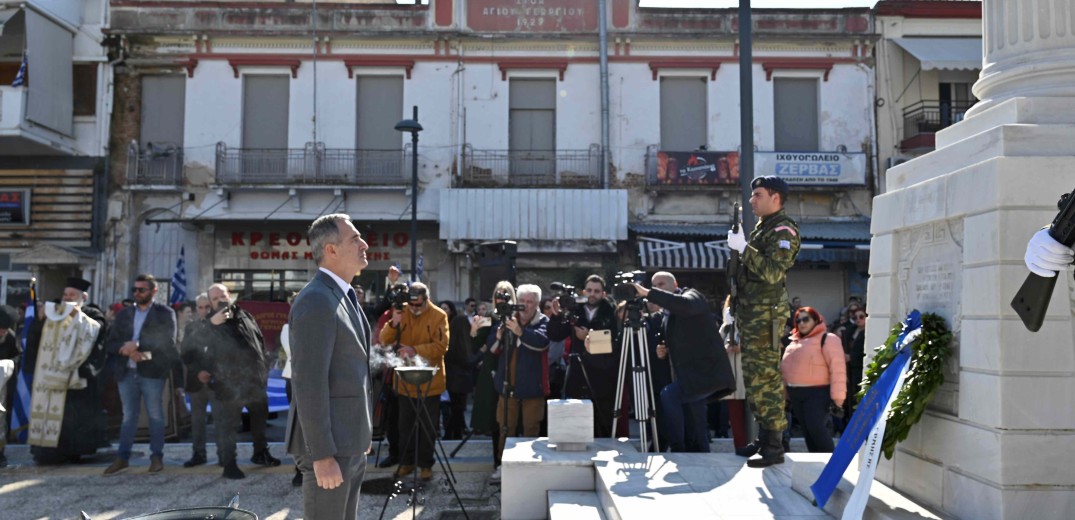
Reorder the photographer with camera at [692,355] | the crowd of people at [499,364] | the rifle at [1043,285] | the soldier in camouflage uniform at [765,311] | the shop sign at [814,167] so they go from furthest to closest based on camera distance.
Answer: the shop sign at [814,167] < the photographer with camera at [692,355] < the crowd of people at [499,364] < the soldier in camouflage uniform at [765,311] < the rifle at [1043,285]

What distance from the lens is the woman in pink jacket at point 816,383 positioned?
705 cm

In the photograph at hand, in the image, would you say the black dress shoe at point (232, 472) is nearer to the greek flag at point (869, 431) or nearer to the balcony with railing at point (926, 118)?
the greek flag at point (869, 431)

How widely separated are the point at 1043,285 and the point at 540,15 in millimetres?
18174

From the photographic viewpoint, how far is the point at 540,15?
20250 mm

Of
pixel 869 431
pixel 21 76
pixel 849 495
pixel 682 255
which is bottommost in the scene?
pixel 849 495

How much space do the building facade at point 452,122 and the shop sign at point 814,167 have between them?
50mm

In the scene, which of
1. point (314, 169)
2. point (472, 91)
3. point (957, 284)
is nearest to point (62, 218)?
point (314, 169)

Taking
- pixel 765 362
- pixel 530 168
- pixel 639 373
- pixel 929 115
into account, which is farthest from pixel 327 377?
pixel 929 115

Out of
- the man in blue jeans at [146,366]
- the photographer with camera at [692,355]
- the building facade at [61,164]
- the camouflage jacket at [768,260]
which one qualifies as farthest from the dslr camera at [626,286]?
the building facade at [61,164]

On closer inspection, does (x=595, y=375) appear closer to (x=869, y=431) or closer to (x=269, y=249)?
(x=869, y=431)

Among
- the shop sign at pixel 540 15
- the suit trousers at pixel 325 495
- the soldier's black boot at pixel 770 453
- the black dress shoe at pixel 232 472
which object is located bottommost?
the black dress shoe at pixel 232 472

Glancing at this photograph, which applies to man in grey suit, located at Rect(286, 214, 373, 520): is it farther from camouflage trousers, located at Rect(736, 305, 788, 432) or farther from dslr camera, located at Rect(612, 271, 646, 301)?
camouflage trousers, located at Rect(736, 305, 788, 432)

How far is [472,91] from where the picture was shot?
20.2 metres

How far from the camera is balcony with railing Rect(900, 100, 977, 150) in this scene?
1972 cm
